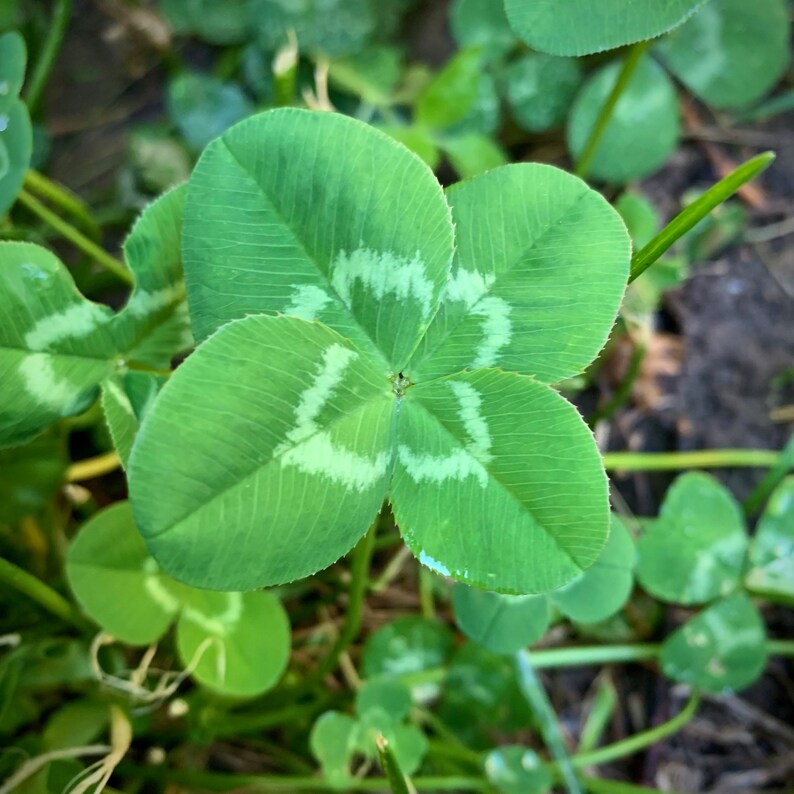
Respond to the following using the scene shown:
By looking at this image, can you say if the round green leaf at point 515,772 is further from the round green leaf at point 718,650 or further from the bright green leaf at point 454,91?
the bright green leaf at point 454,91

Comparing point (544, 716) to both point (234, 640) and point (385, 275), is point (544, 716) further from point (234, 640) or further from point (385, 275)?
point (385, 275)

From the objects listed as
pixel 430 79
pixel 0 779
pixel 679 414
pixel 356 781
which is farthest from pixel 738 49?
pixel 0 779

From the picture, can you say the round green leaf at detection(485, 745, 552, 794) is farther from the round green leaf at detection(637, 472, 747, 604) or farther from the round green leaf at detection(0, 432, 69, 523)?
the round green leaf at detection(0, 432, 69, 523)

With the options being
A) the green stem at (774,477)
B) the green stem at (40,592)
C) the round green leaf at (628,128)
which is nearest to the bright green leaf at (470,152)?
the round green leaf at (628,128)

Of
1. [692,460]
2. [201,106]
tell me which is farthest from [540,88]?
[692,460]

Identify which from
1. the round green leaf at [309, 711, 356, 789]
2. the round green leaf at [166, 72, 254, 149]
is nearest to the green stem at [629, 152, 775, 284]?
the round green leaf at [309, 711, 356, 789]

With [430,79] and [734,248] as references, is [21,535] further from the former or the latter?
[734,248]
